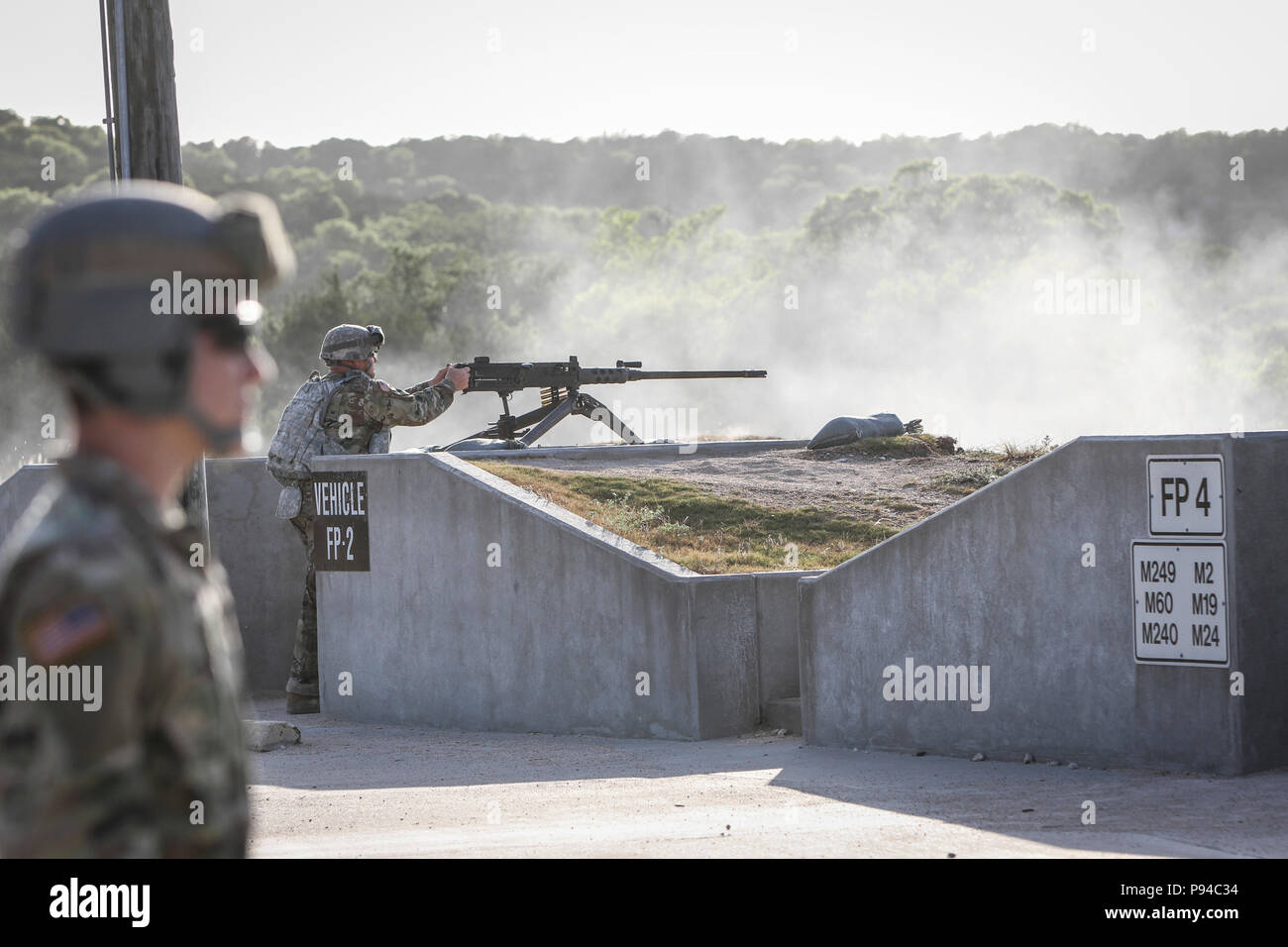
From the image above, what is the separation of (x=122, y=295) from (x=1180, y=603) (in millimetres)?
6366

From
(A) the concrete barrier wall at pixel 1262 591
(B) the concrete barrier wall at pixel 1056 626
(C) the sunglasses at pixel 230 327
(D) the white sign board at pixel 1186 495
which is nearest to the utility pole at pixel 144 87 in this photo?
(B) the concrete barrier wall at pixel 1056 626

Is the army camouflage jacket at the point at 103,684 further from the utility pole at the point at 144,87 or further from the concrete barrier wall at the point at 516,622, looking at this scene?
the concrete barrier wall at the point at 516,622

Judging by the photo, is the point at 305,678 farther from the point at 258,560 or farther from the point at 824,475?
the point at 824,475

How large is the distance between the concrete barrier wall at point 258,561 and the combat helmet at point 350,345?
2.76 meters

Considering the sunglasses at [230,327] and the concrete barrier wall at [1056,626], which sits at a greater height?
the sunglasses at [230,327]

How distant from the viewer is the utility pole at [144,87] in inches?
333

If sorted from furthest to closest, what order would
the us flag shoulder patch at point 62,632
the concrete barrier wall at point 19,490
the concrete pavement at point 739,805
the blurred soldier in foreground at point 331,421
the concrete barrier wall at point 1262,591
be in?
the concrete barrier wall at point 19,490
the blurred soldier in foreground at point 331,421
the concrete barrier wall at point 1262,591
the concrete pavement at point 739,805
the us flag shoulder patch at point 62,632

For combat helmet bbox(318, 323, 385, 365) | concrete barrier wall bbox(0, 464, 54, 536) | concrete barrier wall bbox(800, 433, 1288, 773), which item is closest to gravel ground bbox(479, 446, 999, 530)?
combat helmet bbox(318, 323, 385, 365)

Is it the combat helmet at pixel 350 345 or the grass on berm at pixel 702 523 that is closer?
the grass on berm at pixel 702 523

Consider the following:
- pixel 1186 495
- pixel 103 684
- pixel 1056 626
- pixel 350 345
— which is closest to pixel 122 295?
pixel 103 684

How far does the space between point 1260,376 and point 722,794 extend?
187 ft

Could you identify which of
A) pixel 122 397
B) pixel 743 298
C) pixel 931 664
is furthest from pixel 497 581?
pixel 743 298

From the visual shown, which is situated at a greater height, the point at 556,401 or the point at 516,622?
the point at 556,401

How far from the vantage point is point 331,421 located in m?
12.4
